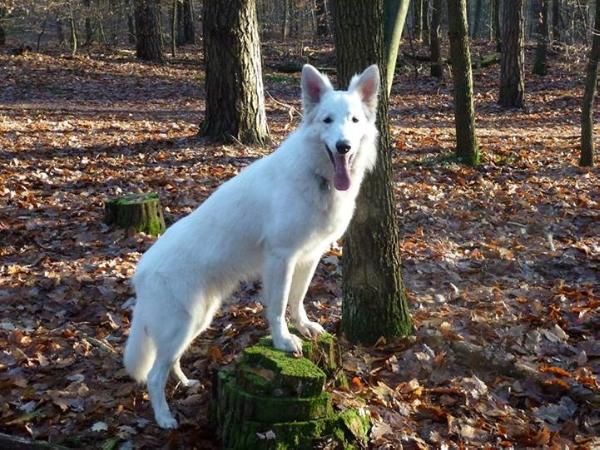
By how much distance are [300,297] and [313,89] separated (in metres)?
1.57

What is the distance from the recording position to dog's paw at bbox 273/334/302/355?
14.4ft

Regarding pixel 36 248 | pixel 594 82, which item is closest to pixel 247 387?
pixel 36 248

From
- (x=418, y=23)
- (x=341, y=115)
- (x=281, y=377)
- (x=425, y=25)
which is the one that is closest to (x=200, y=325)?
(x=281, y=377)

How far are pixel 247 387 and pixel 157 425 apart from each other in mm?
940

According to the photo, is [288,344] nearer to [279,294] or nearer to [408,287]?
[279,294]

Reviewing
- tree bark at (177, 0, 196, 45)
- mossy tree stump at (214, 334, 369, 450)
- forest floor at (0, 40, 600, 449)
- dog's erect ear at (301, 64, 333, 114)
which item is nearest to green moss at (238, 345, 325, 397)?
mossy tree stump at (214, 334, 369, 450)

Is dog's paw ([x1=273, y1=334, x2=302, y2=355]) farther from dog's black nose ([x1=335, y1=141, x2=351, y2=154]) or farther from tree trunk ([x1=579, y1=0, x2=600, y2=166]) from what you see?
tree trunk ([x1=579, y1=0, x2=600, y2=166])

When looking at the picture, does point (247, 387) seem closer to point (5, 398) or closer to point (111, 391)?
point (111, 391)

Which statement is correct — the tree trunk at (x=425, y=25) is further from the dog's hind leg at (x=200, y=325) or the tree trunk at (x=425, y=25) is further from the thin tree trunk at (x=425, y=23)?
the dog's hind leg at (x=200, y=325)

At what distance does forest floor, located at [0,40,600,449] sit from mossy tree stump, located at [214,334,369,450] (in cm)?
33

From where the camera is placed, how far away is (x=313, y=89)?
457 cm

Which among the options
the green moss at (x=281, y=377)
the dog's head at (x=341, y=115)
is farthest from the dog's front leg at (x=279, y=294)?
the dog's head at (x=341, y=115)

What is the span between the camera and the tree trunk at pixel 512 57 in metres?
17.0

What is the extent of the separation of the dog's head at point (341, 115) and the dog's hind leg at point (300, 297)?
2.63 feet
